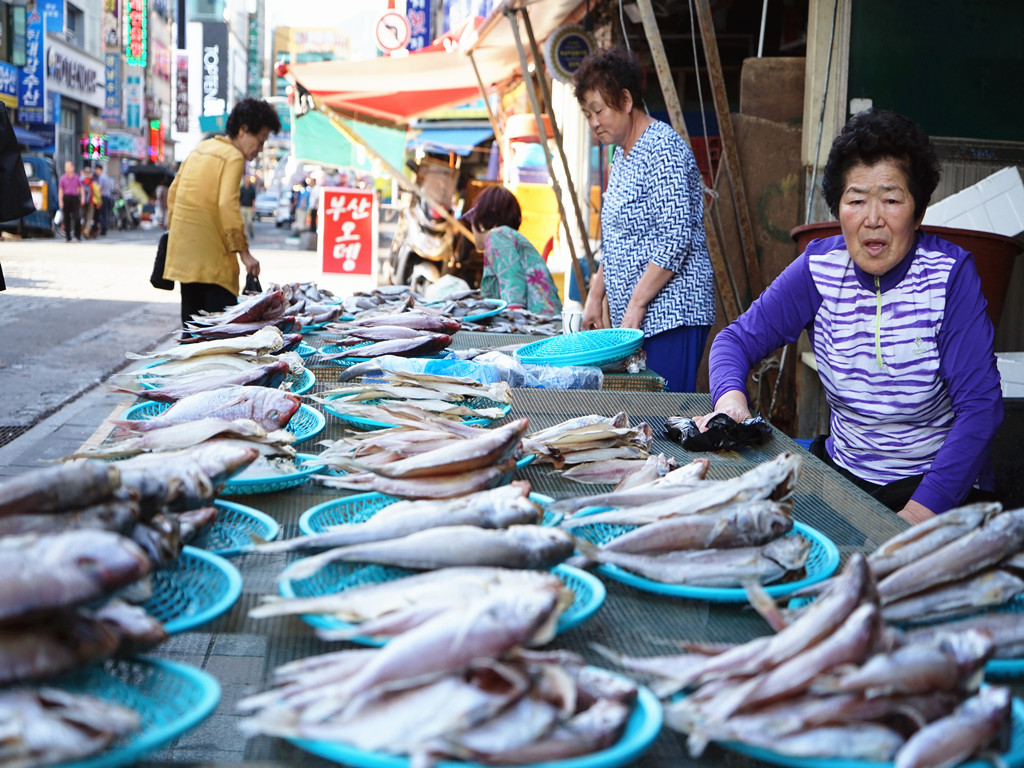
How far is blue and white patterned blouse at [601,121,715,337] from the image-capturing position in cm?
446

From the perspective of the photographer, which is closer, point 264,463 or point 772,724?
point 772,724

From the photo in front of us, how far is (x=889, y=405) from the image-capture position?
292 cm

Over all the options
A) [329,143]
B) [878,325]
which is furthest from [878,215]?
[329,143]

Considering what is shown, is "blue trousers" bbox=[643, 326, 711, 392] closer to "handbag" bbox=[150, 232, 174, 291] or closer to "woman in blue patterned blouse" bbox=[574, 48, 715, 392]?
"woman in blue patterned blouse" bbox=[574, 48, 715, 392]

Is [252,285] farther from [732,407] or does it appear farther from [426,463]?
[426,463]

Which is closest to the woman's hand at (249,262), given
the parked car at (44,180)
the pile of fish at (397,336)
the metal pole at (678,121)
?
the pile of fish at (397,336)

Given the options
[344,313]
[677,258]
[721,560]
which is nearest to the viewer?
[721,560]

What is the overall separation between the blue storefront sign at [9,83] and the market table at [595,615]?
31793 millimetres

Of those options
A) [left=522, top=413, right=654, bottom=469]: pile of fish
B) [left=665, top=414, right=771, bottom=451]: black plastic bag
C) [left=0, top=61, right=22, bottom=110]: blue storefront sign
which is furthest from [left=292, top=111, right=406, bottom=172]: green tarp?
[left=0, top=61, right=22, bottom=110]: blue storefront sign

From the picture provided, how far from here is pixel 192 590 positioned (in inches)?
58.8

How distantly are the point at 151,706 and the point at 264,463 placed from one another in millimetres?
991

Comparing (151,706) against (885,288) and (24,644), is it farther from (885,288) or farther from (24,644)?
(885,288)

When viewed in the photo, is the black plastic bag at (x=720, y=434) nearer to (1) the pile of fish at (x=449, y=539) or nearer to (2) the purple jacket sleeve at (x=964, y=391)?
(2) the purple jacket sleeve at (x=964, y=391)

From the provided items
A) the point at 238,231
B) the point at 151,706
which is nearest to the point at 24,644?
the point at 151,706
